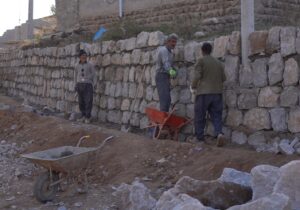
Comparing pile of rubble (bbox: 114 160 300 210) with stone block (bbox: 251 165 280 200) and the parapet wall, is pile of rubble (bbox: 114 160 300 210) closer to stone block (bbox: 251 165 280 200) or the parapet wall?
stone block (bbox: 251 165 280 200)

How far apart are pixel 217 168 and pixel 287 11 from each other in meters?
6.36

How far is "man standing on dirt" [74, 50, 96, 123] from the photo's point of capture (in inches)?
495

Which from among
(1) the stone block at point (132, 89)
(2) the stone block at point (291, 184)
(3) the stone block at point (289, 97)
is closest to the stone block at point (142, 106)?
(1) the stone block at point (132, 89)

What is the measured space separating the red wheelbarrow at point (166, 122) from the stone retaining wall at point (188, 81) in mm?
287

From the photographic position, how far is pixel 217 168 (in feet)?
24.3

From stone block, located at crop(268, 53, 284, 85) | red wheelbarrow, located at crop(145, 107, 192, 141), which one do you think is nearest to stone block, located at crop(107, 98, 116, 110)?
red wheelbarrow, located at crop(145, 107, 192, 141)

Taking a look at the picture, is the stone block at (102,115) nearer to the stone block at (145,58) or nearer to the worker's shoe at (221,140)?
the stone block at (145,58)

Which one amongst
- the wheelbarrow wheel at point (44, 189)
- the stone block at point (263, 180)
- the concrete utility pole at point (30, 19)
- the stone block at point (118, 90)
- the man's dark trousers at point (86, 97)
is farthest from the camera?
the concrete utility pole at point (30, 19)

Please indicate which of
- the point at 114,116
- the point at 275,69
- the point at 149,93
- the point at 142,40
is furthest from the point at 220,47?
the point at 114,116

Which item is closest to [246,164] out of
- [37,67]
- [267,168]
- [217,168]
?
[217,168]

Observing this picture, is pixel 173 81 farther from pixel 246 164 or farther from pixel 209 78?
pixel 246 164

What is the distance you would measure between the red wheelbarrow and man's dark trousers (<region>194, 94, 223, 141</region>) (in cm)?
55

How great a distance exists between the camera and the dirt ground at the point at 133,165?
7.21 meters

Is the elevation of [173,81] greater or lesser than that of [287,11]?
lesser
